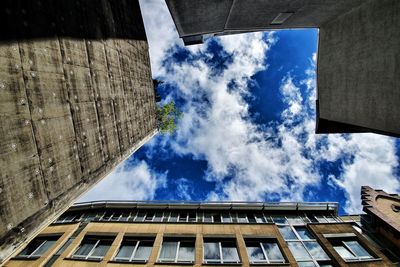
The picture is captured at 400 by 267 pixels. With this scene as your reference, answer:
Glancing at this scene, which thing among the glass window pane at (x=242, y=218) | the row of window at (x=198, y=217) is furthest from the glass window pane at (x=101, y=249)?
the glass window pane at (x=242, y=218)

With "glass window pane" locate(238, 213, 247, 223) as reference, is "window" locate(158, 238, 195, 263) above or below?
above

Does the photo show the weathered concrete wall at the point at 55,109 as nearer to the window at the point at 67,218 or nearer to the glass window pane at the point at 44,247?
the glass window pane at the point at 44,247

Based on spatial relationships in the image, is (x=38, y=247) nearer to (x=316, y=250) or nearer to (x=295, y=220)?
(x=316, y=250)

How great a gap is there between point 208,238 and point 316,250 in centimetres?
697

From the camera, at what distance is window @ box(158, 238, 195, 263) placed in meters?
13.7

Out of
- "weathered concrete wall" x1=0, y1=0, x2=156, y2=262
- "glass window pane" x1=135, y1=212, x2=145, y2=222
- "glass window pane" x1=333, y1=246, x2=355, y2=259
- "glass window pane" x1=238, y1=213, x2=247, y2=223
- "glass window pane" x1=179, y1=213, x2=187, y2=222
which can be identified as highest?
"weathered concrete wall" x1=0, y1=0, x2=156, y2=262

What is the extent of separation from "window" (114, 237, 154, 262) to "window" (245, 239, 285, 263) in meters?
6.59

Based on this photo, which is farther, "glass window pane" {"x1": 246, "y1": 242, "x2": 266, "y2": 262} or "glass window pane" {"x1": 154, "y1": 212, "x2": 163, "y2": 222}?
"glass window pane" {"x1": 154, "y1": 212, "x2": 163, "y2": 222}

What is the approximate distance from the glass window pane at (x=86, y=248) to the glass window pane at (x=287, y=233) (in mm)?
13359

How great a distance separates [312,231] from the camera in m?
15.7

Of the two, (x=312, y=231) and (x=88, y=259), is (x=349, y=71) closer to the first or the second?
(x=312, y=231)

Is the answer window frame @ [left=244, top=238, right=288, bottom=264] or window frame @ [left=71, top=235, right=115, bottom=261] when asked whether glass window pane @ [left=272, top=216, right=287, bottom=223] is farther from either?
window frame @ [left=71, top=235, right=115, bottom=261]

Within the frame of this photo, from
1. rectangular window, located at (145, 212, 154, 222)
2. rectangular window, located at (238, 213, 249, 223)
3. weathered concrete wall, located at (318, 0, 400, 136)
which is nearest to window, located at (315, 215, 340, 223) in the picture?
rectangular window, located at (238, 213, 249, 223)

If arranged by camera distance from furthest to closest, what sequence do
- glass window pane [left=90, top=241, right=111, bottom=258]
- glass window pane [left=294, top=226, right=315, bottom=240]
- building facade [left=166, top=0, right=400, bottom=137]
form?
1. glass window pane [left=294, top=226, right=315, bottom=240]
2. glass window pane [left=90, top=241, right=111, bottom=258]
3. building facade [left=166, top=0, right=400, bottom=137]
